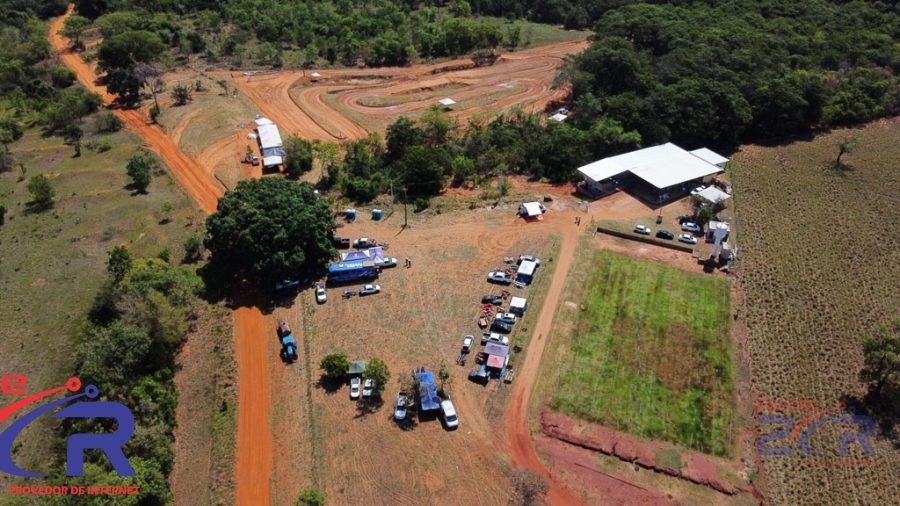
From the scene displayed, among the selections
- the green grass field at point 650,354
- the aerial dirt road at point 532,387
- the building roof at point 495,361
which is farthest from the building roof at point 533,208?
the building roof at point 495,361

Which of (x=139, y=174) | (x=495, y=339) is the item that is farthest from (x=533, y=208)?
(x=139, y=174)

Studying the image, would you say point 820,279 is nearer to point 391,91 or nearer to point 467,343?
point 467,343

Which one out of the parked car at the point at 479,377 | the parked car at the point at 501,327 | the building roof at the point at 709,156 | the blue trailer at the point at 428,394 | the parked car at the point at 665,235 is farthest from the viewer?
the building roof at the point at 709,156

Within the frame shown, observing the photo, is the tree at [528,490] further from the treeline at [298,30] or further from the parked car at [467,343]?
the treeline at [298,30]

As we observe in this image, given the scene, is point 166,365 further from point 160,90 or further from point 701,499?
point 160,90

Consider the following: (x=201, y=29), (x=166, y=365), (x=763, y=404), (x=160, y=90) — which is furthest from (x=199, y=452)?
(x=201, y=29)

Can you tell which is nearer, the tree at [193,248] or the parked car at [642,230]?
the tree at [193,248]

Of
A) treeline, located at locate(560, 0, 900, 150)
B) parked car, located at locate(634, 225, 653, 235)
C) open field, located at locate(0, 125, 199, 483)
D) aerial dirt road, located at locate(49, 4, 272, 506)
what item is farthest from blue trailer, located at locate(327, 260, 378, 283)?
treeline, located at locate(560, 0, 900, 150)
